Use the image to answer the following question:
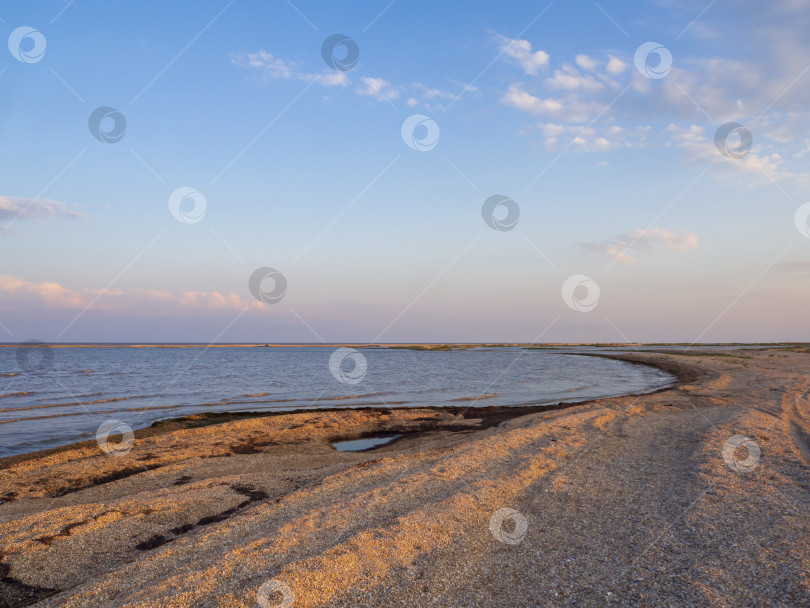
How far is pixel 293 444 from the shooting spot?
20.2 metres

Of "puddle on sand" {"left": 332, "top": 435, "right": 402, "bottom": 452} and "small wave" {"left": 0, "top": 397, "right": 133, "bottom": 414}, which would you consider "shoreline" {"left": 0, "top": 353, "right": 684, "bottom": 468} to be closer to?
"puddle on sand" {"left": 332, "top": 435, "right": 402, "bottom": 452}

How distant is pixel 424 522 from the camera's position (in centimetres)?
978

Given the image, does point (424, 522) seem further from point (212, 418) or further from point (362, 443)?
point (212, 418)

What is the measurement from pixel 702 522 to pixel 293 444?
1511cm

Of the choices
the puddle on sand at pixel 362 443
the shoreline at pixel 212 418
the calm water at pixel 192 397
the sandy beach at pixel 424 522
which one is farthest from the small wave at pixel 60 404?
the puddle on sand at pixel 362 443

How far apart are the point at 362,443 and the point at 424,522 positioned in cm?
1156

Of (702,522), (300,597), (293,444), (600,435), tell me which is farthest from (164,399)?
(702,522)

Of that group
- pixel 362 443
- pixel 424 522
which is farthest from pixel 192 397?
pixel 424 522

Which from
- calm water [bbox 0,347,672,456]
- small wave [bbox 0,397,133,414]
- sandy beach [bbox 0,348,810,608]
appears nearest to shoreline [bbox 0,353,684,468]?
sandy beach [bbox 0,348,810,608]

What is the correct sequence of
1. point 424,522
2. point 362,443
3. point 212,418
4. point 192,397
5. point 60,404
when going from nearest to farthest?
point 424,522 < point 362,443 < point 212,418 < point 60,404 < point 192,397

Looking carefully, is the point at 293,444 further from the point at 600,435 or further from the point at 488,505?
the point at 600,435

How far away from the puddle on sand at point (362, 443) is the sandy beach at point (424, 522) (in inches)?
40.1

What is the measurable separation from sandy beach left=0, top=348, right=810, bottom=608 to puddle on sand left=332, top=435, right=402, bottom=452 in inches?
40.1

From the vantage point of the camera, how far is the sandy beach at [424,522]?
7281 millimetres
